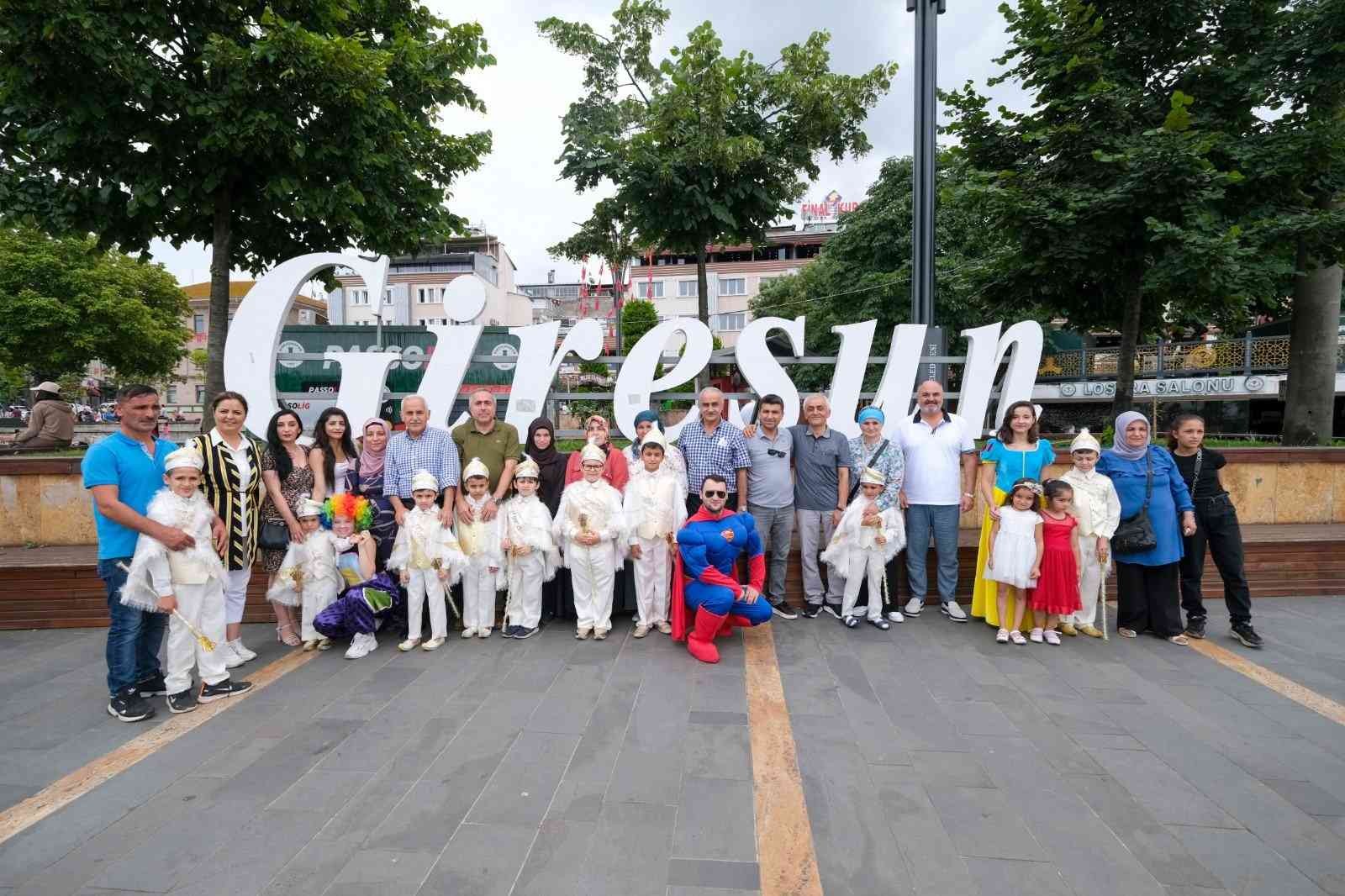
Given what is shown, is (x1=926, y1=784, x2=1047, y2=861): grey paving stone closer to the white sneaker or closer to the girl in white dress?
the girl in white dress

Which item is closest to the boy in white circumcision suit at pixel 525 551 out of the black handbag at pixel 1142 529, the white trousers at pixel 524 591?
the white trousers at pixel 524 591

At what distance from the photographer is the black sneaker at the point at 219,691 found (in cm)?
389

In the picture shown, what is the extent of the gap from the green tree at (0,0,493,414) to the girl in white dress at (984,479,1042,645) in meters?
7.22

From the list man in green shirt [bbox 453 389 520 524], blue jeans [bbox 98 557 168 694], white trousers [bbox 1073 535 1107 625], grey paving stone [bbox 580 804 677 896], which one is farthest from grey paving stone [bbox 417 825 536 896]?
white trousers [bbox 1073 535 1107 625]

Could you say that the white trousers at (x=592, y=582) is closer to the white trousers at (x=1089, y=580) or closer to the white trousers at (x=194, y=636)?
the white trousers at (x=194, y=636)

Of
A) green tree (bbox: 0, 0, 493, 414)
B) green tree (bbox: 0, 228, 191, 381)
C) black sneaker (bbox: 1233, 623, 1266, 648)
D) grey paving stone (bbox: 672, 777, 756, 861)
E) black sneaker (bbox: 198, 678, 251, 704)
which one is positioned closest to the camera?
grey paving stone (bbox: 672, 777, 756, 861)

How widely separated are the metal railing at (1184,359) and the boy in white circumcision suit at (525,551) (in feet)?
55.3

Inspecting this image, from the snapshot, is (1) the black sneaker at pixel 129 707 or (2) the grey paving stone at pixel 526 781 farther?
(1) the black sneaker at pixel 129 707

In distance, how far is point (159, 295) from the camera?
2731 centimetres

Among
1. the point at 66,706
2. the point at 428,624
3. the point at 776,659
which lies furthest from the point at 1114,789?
the point at 66,706

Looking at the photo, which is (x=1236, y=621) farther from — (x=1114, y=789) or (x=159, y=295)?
(x=159, y=295)

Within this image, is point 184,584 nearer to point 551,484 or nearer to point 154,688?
point 154,688

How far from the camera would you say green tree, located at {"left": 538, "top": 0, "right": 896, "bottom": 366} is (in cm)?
1105

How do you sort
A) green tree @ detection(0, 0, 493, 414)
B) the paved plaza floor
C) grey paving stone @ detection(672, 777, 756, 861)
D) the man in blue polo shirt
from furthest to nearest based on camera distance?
green tree @ detection(0, 0, 493, 414)
the man in blue polo shirt
grey paving stone @ detection(672, 777, 756, 861)
the paved plaza floor
